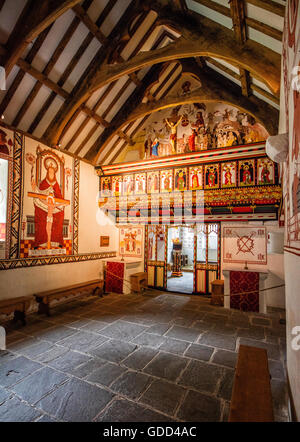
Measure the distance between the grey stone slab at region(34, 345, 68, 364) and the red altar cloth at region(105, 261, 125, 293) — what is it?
12.8ft

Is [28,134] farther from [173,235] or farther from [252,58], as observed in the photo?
[173,235]

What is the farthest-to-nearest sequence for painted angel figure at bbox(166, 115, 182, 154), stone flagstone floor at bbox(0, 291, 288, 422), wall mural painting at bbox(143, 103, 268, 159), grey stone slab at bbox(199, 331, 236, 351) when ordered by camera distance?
painted angel figure at bbox(166, 115, 182, 154) < wall mural painting at bbox(143, 103, 268, 159) < grey stone slab at bbox(199, 331, 236, 351) < stone flagstone floor at bbox(0, 291, 288, 422)

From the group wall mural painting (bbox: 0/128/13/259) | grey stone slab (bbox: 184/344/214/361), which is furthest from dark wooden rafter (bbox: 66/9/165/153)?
grey stone slab (bbox: 184/344/214/361)

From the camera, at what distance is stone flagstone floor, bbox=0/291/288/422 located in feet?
8.00

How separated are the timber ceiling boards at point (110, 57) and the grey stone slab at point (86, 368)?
16.4ft

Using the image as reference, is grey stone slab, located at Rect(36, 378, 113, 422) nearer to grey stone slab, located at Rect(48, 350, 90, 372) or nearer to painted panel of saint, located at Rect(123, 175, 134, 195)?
grey stone slab, located at Rect(48, 350, 90, 372)

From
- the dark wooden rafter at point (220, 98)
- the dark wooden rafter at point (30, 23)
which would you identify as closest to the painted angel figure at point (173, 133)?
the dark wooden rafter at point (220, 98)

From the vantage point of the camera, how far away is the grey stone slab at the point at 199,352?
3580 mm

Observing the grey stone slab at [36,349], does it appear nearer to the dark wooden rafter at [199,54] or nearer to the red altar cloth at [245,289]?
the red altar cloth at [245,289]

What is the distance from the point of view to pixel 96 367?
10.7 ft

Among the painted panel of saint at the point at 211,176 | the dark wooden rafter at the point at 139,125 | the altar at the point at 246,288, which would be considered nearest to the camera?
the altar at the point at 246,288

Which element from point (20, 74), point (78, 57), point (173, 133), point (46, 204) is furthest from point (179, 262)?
point (20, 74)

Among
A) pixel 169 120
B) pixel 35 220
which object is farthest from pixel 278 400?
pixel 169 120

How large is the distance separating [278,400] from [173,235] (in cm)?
1098
